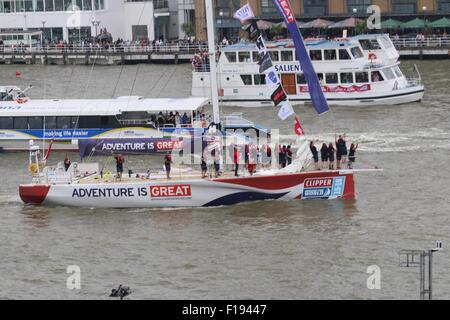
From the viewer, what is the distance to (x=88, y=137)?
157 ft

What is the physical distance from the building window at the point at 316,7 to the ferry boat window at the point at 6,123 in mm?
39830

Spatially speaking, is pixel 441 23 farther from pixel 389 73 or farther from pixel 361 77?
pixel 361 77

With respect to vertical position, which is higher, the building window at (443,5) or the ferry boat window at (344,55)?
the building window at (443,5)

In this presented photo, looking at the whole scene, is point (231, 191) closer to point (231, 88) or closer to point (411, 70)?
point (231, 88)

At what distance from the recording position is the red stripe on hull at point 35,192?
36.6 meters

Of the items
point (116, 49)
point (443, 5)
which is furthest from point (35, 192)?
point (443, 5)

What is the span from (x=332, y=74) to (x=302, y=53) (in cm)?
2047

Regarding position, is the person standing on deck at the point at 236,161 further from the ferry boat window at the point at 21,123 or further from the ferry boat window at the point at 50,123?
the ferry boat window at the point at 21,123

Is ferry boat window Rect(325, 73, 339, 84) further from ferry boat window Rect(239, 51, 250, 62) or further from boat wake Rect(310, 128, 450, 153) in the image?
boat wake Rect(310, 128, 450, 153)

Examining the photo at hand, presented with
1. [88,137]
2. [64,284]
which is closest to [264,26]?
[88,137]

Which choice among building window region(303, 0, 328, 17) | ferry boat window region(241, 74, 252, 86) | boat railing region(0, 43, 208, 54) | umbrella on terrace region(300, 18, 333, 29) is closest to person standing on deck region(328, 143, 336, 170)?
ferry boat window region(241, 74, 252, 86)

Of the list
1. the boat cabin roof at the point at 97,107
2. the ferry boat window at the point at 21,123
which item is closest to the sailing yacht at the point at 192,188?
the boat cabin roof at the point at 97,107

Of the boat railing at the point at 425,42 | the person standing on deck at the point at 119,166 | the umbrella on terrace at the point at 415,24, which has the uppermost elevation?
the umbrella on terrace at the point at 415,24

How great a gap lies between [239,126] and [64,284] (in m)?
18.0
